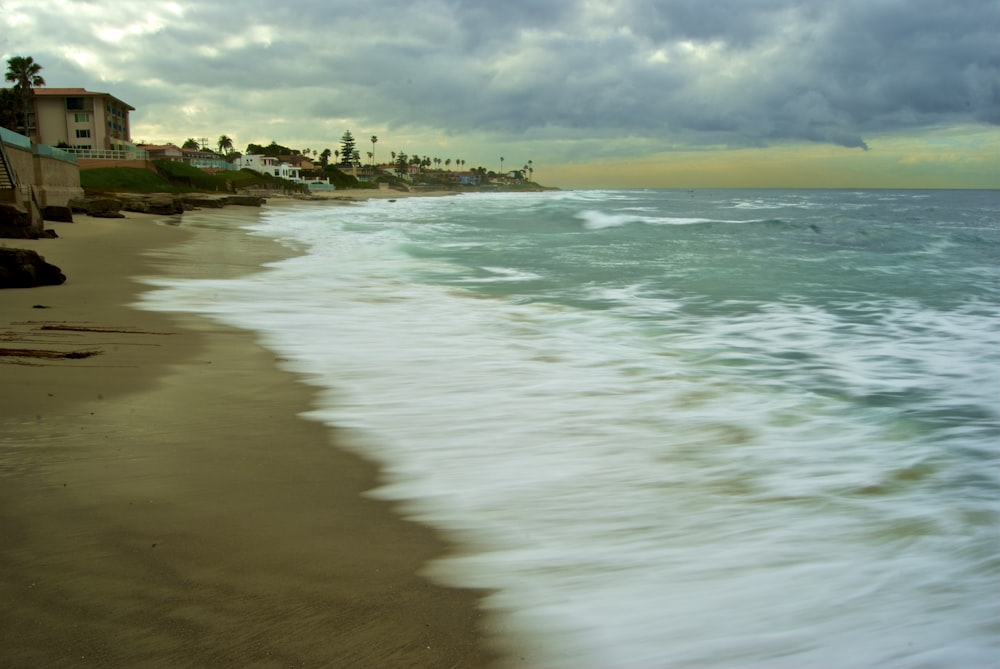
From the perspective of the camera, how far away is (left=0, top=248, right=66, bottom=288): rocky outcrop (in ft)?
26.5

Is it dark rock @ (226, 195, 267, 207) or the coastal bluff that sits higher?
dark rock @ (226, 195, 267, 207)

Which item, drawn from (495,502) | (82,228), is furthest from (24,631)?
(82,228)

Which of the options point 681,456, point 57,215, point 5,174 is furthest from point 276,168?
point 681,456

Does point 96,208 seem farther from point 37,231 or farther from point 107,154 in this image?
point 107,154

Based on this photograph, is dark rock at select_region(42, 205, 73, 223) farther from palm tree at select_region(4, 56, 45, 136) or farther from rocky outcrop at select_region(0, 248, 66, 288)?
palm tree at select_region(4, 56, 45, 136)

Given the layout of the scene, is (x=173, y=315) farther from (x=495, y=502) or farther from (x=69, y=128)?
(x=69, y=128)

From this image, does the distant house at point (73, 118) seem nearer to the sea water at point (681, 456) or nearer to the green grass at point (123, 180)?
the green grass at point (123, 180)

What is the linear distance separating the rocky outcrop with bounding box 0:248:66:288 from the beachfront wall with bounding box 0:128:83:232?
7.75 metres

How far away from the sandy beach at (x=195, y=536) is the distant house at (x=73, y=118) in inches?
2636

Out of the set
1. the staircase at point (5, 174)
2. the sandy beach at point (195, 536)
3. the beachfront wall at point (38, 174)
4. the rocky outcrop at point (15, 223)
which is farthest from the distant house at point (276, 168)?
the sandy beach at point (195, 536)

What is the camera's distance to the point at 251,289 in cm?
1009

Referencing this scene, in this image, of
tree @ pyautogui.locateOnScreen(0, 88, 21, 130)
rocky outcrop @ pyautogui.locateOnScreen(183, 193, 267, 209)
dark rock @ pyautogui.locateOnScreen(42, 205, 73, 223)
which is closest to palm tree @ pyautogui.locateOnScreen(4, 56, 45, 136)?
tree @ pyautogui.locateOnScreen(0, 88, 21, 130)

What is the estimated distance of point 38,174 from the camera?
23.6 m

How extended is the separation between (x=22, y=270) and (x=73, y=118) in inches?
2552
